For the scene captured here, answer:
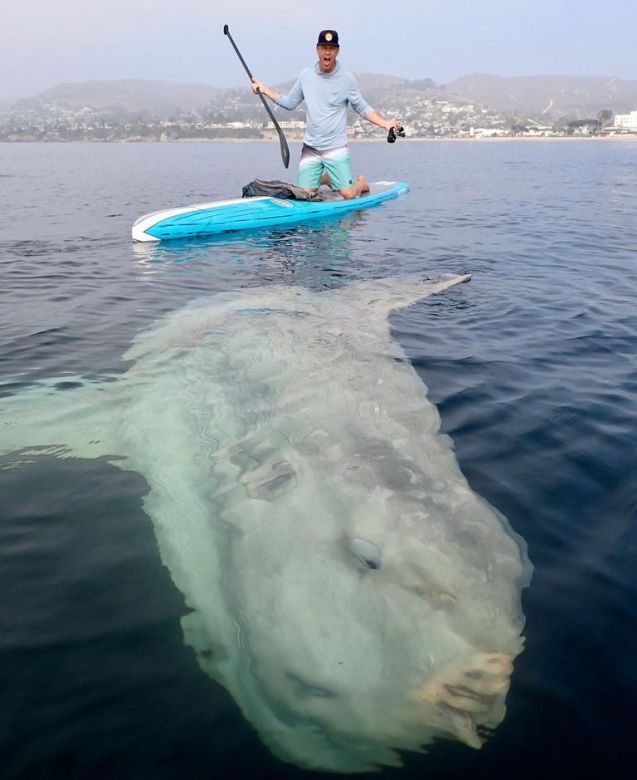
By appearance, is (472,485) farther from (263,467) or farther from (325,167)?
(325,167)

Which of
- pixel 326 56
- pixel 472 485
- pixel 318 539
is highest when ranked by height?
pixel 326 56

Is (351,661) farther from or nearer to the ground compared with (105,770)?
farther from the ground

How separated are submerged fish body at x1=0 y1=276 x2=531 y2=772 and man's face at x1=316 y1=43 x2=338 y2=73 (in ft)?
33.2

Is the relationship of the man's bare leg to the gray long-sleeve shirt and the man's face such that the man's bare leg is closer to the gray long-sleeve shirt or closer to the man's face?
the gray long-sleeve shirt

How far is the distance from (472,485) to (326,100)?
A: 1263cm

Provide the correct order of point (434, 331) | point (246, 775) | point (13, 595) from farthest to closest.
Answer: point (434, 331), point (13, 595), point (246, 775)

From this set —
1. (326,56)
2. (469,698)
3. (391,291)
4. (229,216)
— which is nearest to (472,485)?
(469,698)

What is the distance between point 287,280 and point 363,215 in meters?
8.15

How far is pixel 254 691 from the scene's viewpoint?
7.57 ft

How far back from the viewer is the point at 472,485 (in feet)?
13.4

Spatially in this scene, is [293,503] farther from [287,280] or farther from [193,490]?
[287,280]

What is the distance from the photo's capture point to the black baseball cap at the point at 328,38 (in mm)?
12555

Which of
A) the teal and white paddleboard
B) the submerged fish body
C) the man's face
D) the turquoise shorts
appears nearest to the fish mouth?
the submerged fish body

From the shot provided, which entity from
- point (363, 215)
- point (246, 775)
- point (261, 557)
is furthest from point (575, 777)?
point (363, 215)
